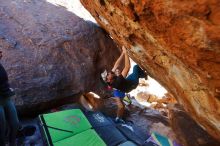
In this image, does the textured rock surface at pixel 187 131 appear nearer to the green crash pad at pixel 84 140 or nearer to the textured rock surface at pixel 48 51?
the green crash pad at pixel 84 140

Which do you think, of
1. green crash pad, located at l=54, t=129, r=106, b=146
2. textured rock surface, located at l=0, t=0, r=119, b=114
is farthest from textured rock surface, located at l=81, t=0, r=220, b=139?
textured rock surface, located at l=0, t=0, r=119, b=114

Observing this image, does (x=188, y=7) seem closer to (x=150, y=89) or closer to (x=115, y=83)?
(x=115, y=83)

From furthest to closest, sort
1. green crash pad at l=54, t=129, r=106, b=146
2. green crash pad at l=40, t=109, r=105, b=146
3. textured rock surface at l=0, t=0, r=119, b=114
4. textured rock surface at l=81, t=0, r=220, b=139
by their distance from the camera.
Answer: textured rock surface at l=0, t=0, r=119, b=114, green crash pad at l=40, t=109, r=105, b=146, green crash pad at l=54, t=129, r=106, b=146, textured rock surface at l=81, t=0, r=220, b=139

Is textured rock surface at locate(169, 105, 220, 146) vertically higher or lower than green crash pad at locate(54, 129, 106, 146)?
lower

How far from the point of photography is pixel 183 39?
3.09m

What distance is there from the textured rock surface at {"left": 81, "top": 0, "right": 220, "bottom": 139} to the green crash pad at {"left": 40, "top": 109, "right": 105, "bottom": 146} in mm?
2454

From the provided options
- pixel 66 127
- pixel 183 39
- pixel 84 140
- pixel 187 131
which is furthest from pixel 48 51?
pixel 183 39

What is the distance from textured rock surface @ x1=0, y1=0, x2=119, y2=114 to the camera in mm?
7277

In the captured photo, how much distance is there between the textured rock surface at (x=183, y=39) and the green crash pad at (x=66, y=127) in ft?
8.05

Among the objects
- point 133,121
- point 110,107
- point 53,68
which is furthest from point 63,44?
point 133,121

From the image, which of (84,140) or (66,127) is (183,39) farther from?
(66,127)

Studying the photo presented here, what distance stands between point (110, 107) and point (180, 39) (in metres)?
5.45

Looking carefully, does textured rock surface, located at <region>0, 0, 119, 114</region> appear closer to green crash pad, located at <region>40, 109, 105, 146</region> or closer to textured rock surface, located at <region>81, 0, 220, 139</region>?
green crash pad, located at <region>40, 109, 105, 146</region>

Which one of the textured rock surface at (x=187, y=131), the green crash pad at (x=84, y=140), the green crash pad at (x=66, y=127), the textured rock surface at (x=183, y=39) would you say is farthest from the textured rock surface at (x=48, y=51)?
the textured rock surface at (x=183, y=39)
